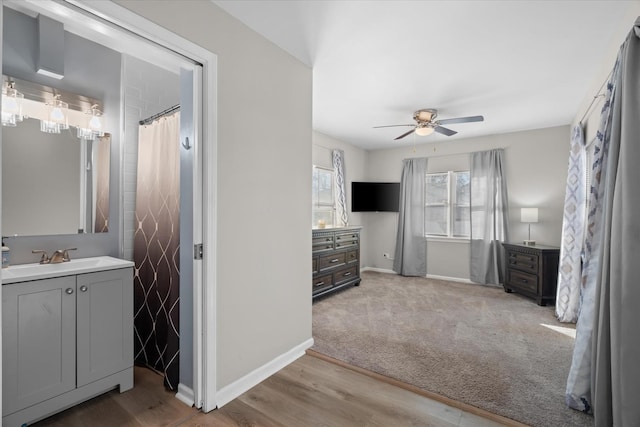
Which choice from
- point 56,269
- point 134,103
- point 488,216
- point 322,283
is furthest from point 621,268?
point 488,216

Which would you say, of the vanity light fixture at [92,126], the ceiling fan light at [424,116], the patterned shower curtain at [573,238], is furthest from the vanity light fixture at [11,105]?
the patterned shower curtain at [573,238]

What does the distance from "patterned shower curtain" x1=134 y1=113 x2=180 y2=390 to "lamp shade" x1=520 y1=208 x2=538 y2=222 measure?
4656 mm

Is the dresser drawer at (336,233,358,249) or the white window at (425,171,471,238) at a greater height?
the white window at (425,171,471,238)

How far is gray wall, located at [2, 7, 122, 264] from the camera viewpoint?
1.98 metres

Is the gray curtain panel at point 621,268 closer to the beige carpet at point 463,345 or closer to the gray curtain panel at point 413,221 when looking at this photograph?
the beige carpet at point 463,345

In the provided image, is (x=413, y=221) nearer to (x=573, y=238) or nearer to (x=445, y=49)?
(x=573, y=238)

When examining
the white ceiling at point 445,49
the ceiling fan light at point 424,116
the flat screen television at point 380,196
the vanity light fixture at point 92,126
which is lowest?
the flat screen television at point 380,196

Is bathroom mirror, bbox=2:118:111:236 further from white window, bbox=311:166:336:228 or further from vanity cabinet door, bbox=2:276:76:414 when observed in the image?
white window, bbox=311:166:336:228

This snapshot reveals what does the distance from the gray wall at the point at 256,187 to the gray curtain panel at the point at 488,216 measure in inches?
146

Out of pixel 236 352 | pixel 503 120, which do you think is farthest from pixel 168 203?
pixel 503 120

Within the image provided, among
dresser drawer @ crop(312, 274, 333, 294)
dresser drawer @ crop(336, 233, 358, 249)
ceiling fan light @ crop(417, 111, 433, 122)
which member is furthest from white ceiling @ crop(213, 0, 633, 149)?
dresser drawer @ crop(312, 274, 333, 294)

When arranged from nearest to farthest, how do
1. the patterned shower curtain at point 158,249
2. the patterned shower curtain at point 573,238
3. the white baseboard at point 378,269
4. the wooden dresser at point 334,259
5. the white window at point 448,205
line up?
the patterned shower curtain at point 158,249 < the patterned shower curtain at point 573,238 < the wooden dresser at point 334,259 < the white window at point 448,205 < the white baseboard at point 378,269

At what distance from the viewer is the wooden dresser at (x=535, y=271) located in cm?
400

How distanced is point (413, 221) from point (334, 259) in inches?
84.0
